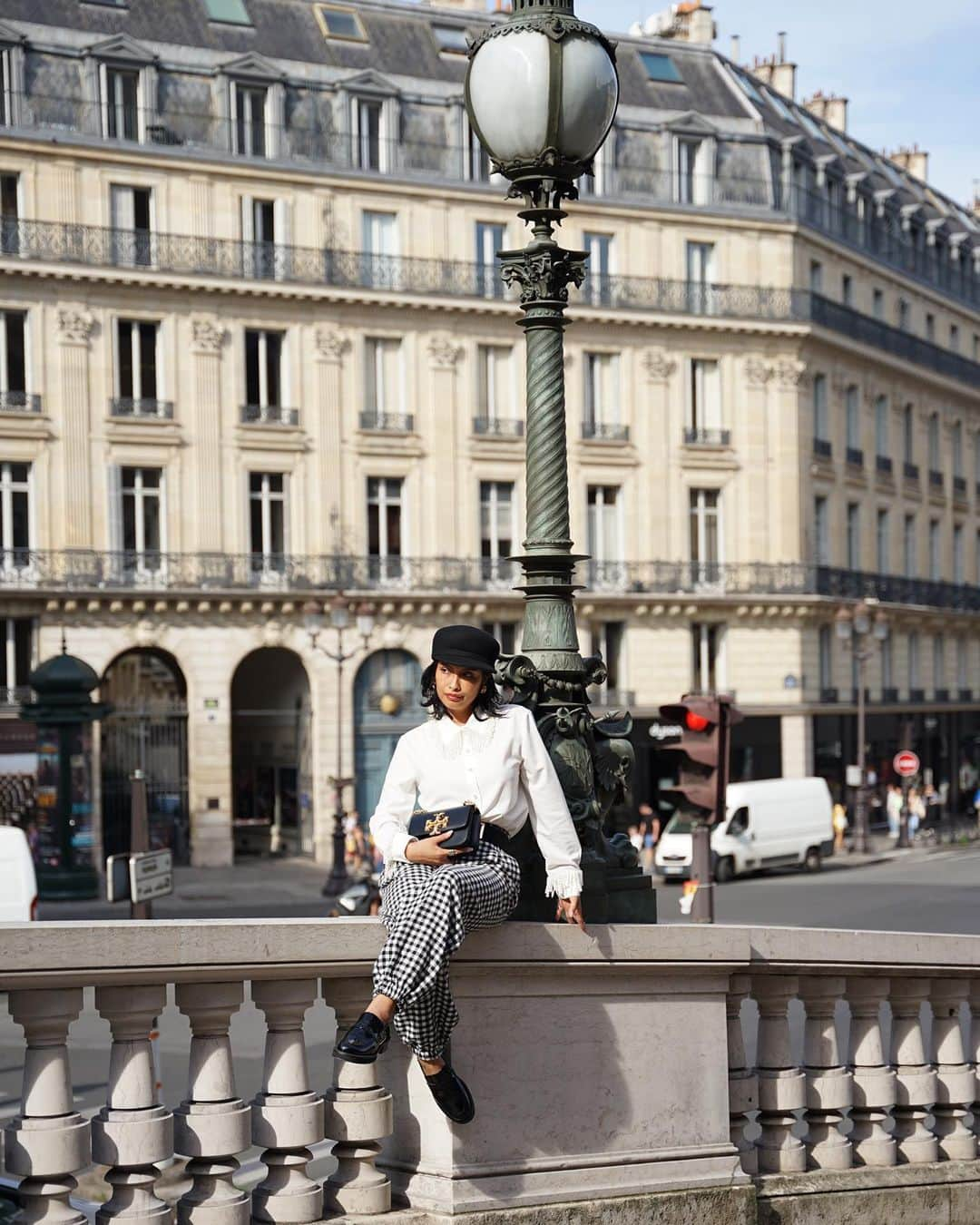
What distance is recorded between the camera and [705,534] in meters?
45.7

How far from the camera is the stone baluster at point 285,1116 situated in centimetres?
554

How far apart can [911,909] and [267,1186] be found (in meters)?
23.9

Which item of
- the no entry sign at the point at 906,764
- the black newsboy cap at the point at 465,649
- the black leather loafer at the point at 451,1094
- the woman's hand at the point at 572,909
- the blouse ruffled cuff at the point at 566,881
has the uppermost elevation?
the black newsboy cap at the point at 465,649

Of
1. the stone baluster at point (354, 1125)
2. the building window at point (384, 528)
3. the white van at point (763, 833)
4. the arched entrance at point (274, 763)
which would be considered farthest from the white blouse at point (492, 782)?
the building window at point (384, 528)

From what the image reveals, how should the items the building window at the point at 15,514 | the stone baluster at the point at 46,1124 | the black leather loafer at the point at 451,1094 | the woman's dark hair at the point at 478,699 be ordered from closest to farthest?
the stone baluster at the point at 46,1124 < the black leather loafer at the point at 451,1094 < the woman's dark hair at the point at 478,699 < the building window at the point at 15,514

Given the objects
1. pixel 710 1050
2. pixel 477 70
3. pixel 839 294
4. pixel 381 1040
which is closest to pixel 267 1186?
pixel 381 1040

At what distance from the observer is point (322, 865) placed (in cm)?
3988

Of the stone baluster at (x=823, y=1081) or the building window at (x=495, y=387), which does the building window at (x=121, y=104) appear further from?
the stone baluster at (x=823, y=1081)

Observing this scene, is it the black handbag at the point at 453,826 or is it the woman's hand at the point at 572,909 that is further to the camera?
the woman's hand at the point at 572,909

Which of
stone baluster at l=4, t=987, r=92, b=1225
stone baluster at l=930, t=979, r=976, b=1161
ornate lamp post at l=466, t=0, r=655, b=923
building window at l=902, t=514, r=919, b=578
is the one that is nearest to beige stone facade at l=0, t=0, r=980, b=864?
building window at l=902, t=514, r=919, b=578

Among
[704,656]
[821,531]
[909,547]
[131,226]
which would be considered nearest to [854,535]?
[821,531]

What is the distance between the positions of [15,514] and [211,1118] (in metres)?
34.5

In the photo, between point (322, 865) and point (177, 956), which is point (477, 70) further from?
point (322, 865)

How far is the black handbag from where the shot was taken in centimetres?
559
